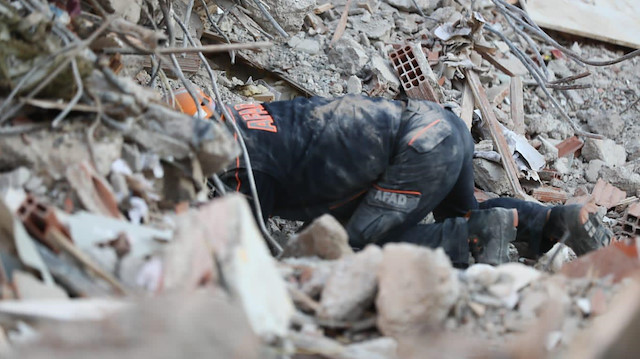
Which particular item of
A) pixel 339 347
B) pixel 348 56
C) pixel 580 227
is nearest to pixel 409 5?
pixel 348 56

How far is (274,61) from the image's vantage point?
6.02 m

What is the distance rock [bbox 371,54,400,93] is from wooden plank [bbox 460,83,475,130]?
65 cm

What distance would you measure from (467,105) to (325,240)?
403cm

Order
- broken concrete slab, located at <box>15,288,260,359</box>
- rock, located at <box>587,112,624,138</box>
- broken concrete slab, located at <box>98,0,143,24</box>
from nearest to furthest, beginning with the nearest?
1. broken concrete slab, located at <box>15,288,260,359</box>
2. broken concrete slab, located at <box>98,0,143,24</box>
3. rock, located at <box>587,112,624,138</box>

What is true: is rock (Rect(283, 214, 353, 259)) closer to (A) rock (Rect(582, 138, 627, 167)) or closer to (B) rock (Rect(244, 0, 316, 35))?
(B) rock (Rect(244, 0, 316, 35))

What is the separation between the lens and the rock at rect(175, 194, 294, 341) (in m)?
1.78

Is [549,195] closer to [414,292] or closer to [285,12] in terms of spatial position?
[285,12]

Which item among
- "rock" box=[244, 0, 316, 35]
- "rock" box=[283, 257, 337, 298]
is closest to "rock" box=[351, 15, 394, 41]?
"rock" box=[244, 0, 316, 35]

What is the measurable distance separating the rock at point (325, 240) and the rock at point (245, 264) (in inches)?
18.2

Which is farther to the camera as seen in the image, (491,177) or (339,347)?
(491,177)

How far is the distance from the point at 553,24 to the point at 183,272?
7.18 metres

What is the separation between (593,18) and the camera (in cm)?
833

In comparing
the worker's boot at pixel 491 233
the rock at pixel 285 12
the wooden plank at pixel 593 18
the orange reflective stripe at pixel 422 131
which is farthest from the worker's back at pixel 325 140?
the wooden plank at pixel 593 18

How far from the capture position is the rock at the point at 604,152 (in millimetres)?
6492
